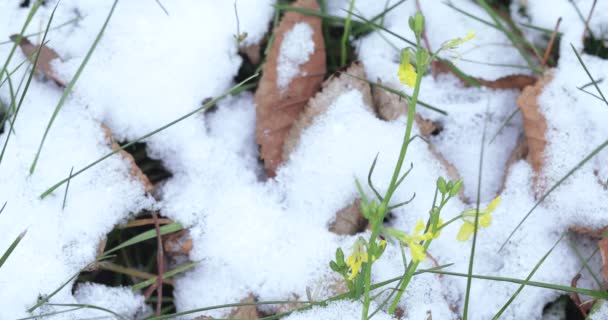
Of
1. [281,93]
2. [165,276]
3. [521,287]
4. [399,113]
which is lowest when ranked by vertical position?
[521,287]

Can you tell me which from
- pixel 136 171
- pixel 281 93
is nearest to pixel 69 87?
pixel 136 171

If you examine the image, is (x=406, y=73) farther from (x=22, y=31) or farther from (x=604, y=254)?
(x=22, y=31)

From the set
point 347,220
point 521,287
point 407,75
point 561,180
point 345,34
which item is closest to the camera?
point 407,75

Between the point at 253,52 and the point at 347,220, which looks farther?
the point at 253,52

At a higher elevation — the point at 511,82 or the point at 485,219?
the point at 511,82

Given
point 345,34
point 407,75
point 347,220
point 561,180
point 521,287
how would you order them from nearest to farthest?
point 407,75, point 521,287, point 561,180, point 347,220, point 345,34

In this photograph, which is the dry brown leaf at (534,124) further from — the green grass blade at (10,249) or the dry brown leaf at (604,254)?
the green grass blade at (10,249)

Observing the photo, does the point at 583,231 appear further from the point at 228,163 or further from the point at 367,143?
the point at 228,163
